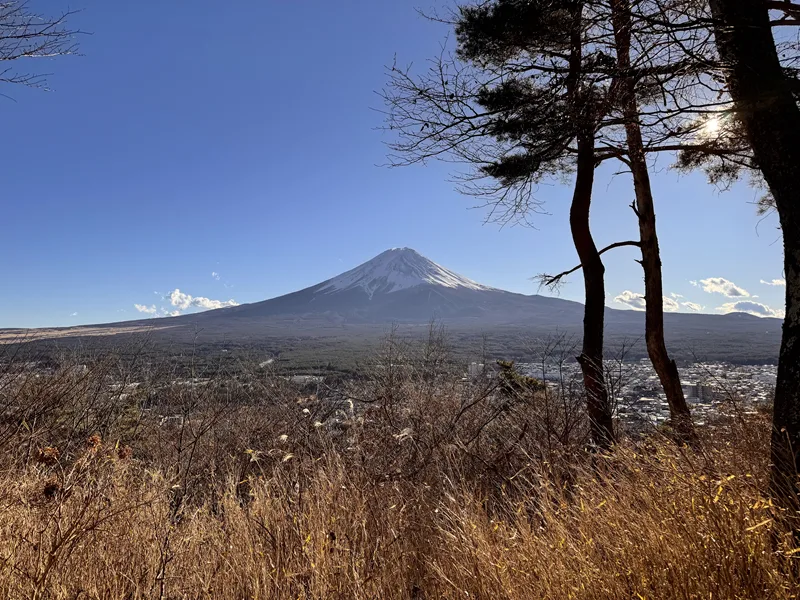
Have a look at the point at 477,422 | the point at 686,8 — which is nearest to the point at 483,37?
the point at 686,8

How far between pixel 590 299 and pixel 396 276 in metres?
171

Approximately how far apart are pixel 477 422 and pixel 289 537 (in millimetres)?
6768

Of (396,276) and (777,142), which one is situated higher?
(396,276)

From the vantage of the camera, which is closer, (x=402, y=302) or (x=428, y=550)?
(x=428, y=550)

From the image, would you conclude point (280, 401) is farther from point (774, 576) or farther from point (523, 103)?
point (774, 576)

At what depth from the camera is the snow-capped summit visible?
549ft

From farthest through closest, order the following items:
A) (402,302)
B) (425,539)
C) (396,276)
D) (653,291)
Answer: (396,276), (402,302), (653,291), (425,539)

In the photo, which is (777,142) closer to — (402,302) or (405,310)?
(405,310)

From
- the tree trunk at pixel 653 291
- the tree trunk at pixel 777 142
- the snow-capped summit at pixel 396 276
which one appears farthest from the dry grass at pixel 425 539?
the snow-capped summit at pixel 396 276

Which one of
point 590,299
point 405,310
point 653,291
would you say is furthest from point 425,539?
point 405,310

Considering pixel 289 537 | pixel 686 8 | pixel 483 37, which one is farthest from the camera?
pixel 483 37

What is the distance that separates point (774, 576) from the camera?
1.57 meters

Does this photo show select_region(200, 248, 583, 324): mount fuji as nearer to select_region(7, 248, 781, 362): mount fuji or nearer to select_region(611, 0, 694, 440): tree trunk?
select_region(7, 248, 781, 362): mount fuji

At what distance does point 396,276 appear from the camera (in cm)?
17638
